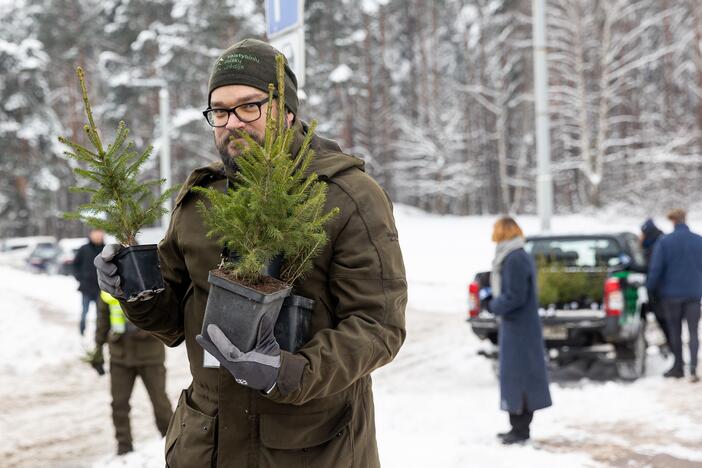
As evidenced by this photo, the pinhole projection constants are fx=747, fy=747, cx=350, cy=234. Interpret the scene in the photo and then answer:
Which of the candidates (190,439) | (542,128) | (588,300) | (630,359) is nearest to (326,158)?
(190,439)

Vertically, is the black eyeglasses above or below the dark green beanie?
below

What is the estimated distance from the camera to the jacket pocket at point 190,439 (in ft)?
7.48

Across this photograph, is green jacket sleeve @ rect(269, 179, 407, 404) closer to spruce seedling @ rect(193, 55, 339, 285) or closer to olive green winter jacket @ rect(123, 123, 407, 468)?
olive green winter jacket @ rect(123, 123, 407, 468)

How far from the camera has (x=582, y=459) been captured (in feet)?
19.0

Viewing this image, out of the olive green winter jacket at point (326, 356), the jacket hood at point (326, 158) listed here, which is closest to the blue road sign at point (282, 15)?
the jacket hood at point (326, 158)

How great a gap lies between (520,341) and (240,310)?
4.70 m

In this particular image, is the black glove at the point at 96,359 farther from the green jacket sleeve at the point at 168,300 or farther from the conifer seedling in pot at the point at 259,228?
the conifer seedling in pot at the point at 259,228

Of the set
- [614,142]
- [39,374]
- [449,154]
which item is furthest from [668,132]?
[39,374]

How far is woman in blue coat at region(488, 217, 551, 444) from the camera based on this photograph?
614 cm

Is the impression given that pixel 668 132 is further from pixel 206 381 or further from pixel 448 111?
pixel 206 381

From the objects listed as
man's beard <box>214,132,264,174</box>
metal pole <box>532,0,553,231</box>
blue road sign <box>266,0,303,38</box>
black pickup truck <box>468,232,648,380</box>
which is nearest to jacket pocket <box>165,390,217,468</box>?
man's beard <box>214,132,264,174</box>

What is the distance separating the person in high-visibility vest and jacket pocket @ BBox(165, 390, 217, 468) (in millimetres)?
3784

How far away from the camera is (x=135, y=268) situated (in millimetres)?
2350

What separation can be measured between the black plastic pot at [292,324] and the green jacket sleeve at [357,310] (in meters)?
0.05
